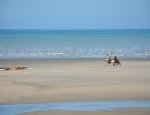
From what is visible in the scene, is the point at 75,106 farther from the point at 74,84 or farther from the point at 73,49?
the point at 73,49

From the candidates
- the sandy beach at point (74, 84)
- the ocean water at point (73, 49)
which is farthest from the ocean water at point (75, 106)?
the ocean water at point (73, 49)

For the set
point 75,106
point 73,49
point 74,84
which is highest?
point 73,49

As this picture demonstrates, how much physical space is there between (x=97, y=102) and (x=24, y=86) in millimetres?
5511

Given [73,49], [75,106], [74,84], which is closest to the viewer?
[75,106]

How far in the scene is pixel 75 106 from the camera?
20312 mm

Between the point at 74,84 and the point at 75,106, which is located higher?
the point at 74,84

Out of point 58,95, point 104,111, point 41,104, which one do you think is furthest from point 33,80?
point 104,111

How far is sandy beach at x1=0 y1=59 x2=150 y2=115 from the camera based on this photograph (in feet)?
73.9

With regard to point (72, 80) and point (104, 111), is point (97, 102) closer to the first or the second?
point (104, 111)

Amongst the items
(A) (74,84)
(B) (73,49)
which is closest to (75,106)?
(A) (74,84)

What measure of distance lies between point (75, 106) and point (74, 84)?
249 inches

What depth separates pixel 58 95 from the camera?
75.9 feet

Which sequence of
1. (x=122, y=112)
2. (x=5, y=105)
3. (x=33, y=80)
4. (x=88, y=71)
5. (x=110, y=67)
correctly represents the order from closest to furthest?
(x=122, y=112), (x=5, y=105), (x=33, y=80), (x=88, y=71), (x=110, y=67)

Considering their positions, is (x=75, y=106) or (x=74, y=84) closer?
(x=75, y=106)
